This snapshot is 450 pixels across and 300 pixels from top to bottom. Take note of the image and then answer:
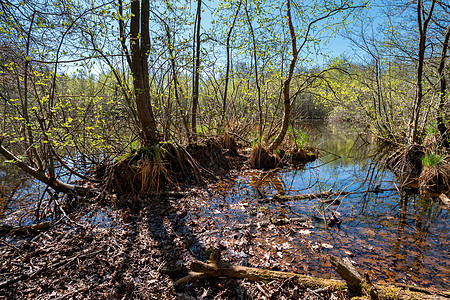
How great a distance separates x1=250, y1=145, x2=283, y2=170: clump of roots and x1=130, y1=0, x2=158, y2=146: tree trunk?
3796 mm

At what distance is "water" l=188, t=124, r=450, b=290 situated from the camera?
9.87 feet

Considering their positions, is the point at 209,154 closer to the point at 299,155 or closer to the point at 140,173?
the point at 140,173

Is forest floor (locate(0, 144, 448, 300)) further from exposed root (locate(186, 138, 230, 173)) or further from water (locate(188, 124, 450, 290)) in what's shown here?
exposed root (locate(186, 138, 230, 173))

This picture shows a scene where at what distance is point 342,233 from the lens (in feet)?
12.7

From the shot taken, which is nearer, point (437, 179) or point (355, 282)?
point (355, 282)

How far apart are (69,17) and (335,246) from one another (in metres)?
5.83

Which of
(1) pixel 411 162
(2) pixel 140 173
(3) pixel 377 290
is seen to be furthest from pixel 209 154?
(1) pixel 411 162

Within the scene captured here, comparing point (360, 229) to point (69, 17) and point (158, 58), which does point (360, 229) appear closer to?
point (158, 58)

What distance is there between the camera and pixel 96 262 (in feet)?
9.64

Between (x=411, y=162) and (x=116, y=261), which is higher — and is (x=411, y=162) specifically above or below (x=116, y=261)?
above

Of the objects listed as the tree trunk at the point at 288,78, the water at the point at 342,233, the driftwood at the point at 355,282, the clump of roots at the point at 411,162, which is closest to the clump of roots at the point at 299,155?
the tree trunk at the point at 288,78

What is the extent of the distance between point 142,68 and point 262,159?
201 inches

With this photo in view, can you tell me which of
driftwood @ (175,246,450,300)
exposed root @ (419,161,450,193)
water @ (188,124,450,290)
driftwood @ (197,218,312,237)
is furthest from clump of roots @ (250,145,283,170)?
driftwood @ (175,246,450,300)

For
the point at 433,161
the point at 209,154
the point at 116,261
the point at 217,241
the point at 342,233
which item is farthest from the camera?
the point at 209,154
